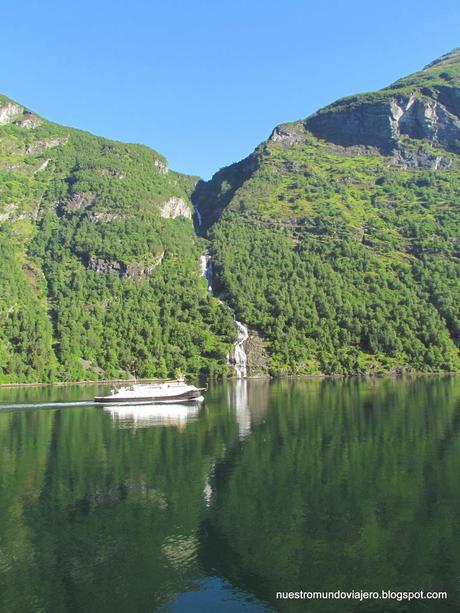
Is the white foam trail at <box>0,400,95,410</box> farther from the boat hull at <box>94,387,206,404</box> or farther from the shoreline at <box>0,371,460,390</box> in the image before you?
the shoreline at <box>0,371,460,390</box>

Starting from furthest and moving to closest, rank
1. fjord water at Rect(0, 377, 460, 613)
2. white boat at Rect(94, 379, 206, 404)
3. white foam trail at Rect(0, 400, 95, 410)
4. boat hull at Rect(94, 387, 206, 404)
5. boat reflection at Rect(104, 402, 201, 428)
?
white boat at Rect(94, 379, 206, 404) → boat hull at Rect(94, 387, 206, 404) → white foam trail at Rect(0, 400, 95, 410) → boat reflection at Rect(104, 402, 201, 428) → fjord water at Rect(0, 377, 460, 613)

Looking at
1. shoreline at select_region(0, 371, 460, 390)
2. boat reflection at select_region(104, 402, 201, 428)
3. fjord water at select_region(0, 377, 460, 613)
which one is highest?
fjord water at select_region(0, 377, 460, 613)

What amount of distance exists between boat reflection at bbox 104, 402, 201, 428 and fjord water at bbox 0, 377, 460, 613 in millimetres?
10261

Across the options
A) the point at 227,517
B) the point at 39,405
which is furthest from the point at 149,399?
the point at 227,517

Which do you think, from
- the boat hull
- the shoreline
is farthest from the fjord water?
the shoreline

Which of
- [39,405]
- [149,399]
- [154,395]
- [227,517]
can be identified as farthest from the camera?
[154,395]

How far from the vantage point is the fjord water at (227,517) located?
2716 centimetres

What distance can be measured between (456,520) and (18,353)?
7142 inches

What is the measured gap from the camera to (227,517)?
121 ft

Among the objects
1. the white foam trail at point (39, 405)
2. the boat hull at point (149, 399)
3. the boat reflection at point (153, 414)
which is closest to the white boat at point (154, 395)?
the boat hull at point (149, 399)

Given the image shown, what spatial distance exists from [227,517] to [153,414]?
62.5m

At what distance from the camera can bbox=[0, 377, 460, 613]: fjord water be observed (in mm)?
27156

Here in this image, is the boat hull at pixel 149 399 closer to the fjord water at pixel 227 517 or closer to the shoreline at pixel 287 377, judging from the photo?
the fjord water at pixel 227 517

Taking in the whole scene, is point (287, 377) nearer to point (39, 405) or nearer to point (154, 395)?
point (154, 395)
